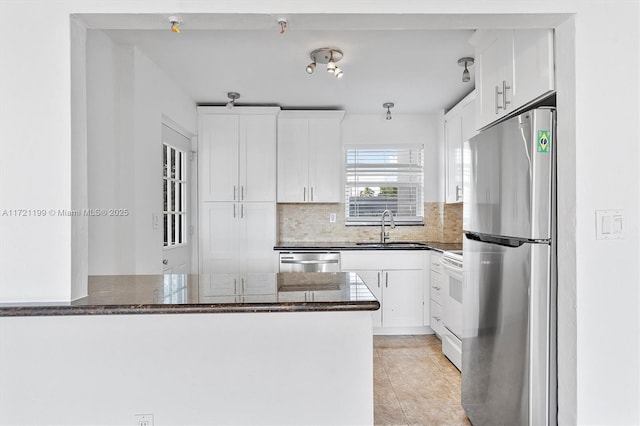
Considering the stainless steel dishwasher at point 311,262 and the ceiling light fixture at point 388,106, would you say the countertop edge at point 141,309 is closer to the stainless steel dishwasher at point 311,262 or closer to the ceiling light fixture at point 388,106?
the stainless steel dishwasher at point 311,262

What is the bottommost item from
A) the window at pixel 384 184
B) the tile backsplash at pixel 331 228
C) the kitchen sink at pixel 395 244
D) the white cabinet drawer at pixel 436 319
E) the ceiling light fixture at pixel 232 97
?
the white cabinet drawer at pixel 436 319

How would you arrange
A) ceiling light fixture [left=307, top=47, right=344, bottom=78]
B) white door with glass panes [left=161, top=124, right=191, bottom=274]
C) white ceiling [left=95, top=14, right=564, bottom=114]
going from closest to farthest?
white ceiling [left=95, top=14, right=564, bottom=114] → ceiling light fixture [left=307, top=47, right=344, bottom=78] → white door with glass panes [left=161, top=124, right=191, bottom=274]

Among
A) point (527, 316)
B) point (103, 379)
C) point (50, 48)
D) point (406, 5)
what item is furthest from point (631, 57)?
point (103, 379)

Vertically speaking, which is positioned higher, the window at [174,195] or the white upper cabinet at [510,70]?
the white upper cabinet at [510,70]

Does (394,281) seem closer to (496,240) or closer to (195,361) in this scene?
(496,240)

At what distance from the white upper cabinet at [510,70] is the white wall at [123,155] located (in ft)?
7.31

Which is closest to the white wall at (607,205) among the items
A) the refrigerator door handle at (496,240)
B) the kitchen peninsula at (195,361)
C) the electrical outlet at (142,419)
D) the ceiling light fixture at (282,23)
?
the refrigerator door handle at (496,240)

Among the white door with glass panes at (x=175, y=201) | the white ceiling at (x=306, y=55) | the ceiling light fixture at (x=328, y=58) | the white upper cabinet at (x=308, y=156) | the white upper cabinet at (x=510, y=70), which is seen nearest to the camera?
the white ceiling at (x=306, y=55)

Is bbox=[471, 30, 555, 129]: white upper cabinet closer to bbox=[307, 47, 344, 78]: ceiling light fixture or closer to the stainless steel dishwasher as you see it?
bbox=[307, 47, 344, 78]: ceiling light fixture

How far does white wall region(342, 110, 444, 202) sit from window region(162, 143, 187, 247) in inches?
72.1

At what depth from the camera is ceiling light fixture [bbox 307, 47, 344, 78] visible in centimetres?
270

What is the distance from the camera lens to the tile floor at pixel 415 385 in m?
2.40

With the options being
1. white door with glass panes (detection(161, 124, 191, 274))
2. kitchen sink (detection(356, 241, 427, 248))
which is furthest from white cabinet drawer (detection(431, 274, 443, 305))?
white door with glass panes (detection(161, 124, 191, 274))

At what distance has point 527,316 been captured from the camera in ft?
5.65
